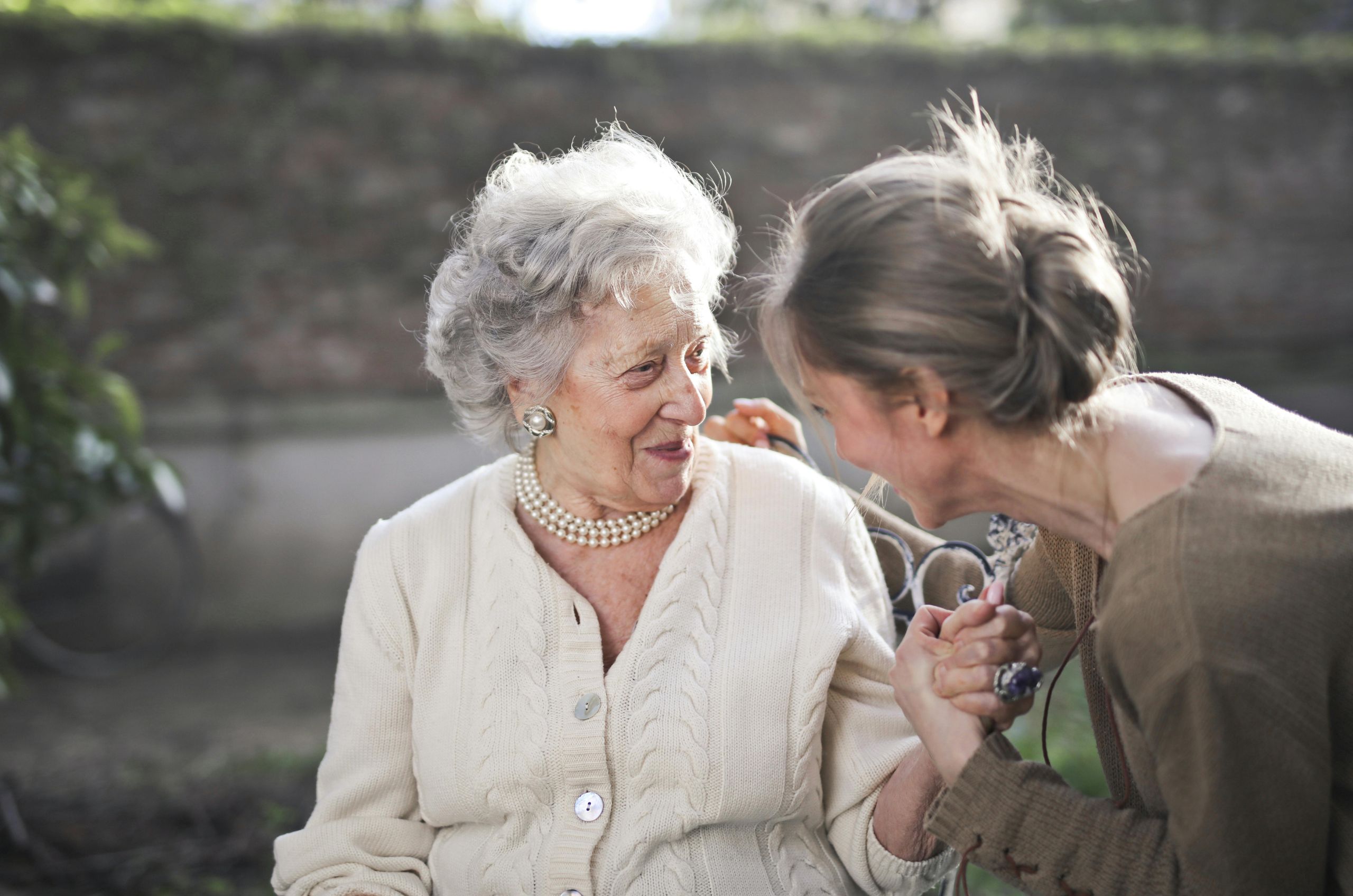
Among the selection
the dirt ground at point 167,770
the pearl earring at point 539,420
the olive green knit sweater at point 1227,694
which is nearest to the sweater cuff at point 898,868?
the olive green knit sweater at point 1227,694

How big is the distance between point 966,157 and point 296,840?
163 centimetres

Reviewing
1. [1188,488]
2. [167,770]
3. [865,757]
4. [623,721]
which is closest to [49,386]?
[167,770]

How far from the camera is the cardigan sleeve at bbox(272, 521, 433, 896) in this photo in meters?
1.95

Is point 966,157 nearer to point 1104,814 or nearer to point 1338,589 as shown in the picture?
point 1338,589

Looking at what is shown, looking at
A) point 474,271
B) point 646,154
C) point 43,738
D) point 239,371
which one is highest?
point 646,154

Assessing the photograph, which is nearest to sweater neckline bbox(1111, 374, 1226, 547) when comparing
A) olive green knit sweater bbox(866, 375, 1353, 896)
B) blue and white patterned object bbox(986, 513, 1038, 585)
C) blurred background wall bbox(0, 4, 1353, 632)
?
olive green knit sweater bbox(866, 375, 1353, 896)

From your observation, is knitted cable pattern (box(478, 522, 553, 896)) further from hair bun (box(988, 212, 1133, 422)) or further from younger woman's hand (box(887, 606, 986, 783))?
hair bun (box(988, 212, 1133, 422))

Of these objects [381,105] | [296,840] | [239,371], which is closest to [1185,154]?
[381,105]

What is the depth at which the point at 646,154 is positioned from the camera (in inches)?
86.2

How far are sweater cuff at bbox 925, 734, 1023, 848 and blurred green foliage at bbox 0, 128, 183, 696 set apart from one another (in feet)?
8.02

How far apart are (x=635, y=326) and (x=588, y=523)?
1.32 feet

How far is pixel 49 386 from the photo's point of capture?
3.14 m

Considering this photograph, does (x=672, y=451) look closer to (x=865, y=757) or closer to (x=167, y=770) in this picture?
(x=865, y=757)

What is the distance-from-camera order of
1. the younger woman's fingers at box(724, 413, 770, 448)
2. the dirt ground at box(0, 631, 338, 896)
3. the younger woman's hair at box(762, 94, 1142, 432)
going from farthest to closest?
the dirt ground at box(0, 631, 338, 896)
the younger woman's fingers at box(724, 413, 770, 448)
the younger woman's hair at box(762, 94, 1142, 432)
